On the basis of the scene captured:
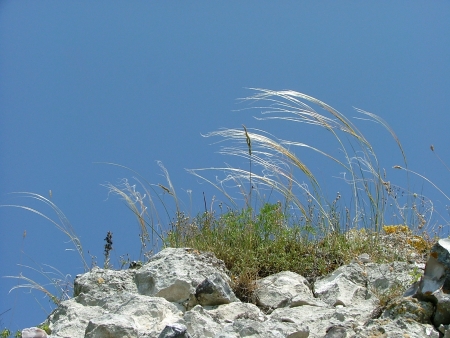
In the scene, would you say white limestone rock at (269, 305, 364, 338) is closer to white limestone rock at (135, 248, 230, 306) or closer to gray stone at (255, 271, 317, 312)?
gray stone at (255, 271, 317, 312)

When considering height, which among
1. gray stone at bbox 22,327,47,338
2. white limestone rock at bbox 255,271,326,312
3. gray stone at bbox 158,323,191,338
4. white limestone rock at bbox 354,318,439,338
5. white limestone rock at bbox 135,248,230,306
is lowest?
white limestone rock at bbox 354,318,439,338

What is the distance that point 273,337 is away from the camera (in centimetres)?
277

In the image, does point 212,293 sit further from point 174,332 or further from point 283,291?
point 174,332

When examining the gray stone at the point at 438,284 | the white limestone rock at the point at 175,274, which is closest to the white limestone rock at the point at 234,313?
the white limestone rock at the point at 175,274

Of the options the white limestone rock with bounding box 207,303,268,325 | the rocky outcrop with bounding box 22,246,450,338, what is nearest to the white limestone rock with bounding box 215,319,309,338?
the rocky outcrop with bounding box 22,246,450,338

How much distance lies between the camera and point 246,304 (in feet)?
11.2

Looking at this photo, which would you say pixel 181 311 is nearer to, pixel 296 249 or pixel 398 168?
pixel 296 249

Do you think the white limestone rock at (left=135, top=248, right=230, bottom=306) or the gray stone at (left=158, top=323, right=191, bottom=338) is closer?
the gray stone at (left=158, top=323, right=191, bottom=338)

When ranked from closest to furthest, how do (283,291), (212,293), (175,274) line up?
1. (212,293)
2. (175,274)
3. (283,291)

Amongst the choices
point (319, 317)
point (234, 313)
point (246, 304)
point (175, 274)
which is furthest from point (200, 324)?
point (319, 317)

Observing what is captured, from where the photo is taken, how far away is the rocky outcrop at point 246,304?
9.53 feet

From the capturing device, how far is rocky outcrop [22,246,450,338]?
2904 millimetres

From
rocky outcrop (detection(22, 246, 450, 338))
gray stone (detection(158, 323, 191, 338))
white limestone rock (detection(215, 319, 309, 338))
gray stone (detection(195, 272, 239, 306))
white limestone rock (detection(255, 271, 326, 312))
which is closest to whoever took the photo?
gray stone (detection(158, 323, 191, 338))

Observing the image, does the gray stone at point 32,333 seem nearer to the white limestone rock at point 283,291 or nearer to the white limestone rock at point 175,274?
the white limestone rock at point 175,274
